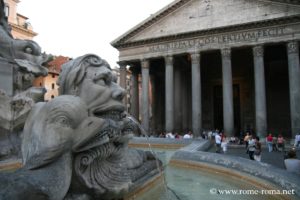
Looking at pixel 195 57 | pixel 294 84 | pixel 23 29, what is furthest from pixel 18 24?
pixel 294 84

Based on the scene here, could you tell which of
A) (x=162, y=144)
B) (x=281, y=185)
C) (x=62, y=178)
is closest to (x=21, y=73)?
(x=62, y=178)

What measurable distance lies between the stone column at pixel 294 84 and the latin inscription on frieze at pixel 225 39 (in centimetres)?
158

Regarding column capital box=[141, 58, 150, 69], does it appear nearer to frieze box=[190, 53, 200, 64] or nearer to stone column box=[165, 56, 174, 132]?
stone column box=[165, 56, 174, 132]

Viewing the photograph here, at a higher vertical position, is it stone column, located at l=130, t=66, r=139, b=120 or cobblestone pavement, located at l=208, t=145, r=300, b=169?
stone column, located at l=130, t=66, r=139, b=120

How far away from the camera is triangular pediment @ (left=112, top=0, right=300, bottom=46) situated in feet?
69.7

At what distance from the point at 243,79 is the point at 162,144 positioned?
69.5 ft

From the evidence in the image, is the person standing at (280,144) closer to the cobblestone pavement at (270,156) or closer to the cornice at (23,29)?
the cobblestone pavement at (270,156)

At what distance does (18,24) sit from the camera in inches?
1366

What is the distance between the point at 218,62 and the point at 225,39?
7854mm

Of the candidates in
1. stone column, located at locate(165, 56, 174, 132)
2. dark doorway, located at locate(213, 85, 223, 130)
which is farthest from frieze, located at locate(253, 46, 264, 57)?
dark doorway, located at locate(213, 85, 223, 130)

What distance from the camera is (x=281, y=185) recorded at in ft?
10.5

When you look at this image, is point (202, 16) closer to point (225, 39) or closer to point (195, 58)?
point (225, 39)

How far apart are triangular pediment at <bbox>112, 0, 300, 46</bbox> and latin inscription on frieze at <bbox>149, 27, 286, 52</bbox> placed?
2.85 ft

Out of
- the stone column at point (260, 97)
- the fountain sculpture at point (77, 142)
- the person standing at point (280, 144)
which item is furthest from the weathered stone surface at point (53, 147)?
the stone column at point (260, 97)
